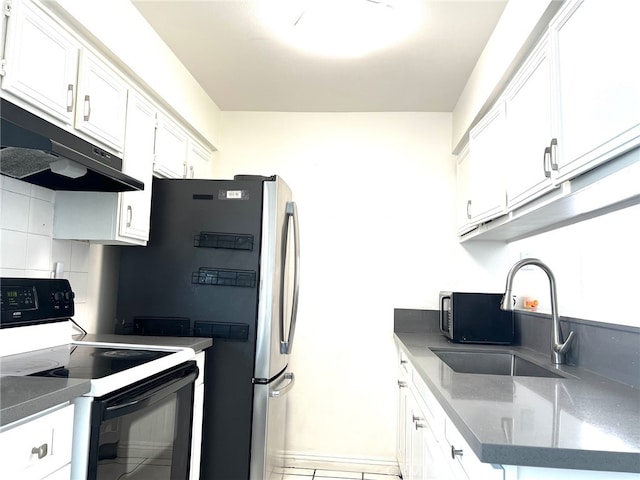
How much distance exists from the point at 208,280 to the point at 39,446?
1.26m

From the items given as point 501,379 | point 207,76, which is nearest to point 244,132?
point 207,76

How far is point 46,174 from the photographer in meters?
1.73

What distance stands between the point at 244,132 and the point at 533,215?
83.9 inches

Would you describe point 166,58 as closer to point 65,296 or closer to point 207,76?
point 207,76

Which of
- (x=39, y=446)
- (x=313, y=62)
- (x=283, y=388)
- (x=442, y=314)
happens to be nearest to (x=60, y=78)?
(x=39, y=446)

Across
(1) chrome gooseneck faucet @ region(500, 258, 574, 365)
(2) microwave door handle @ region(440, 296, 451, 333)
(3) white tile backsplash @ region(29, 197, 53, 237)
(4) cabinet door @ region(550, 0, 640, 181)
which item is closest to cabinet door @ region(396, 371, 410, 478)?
(2) microwave door handle @ region(440, 296, 451, 333)

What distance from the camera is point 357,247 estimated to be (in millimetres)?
3170

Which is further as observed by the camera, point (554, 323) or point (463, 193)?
point (463, 193)

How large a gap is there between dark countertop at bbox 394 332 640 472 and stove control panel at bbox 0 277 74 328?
4.90 feet

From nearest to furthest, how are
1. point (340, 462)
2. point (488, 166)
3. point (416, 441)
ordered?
1. point (416, 441)
2. point (488, 166)
3. point (340, 462)

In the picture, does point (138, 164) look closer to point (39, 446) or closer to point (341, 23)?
point (341, 23)

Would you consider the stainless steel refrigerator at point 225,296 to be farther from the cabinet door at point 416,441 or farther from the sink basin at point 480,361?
the sink basin at point 480,361

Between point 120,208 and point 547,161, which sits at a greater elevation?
point 547,161

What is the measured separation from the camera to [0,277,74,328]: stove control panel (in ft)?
5.43
